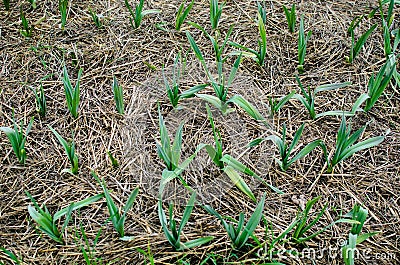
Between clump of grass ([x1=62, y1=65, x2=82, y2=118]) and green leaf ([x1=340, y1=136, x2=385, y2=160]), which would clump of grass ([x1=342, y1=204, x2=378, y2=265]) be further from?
clump of grass ([x1=62, y1=65, x2=82, y2=118])

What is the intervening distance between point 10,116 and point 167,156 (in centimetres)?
83

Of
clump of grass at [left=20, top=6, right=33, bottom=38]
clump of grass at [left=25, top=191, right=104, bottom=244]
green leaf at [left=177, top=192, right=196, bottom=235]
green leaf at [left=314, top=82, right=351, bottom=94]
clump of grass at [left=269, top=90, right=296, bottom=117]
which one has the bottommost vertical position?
clump of grass at [left=25, top=191, right=104, bottom=244]

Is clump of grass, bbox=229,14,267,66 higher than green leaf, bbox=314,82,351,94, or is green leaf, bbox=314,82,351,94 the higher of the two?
clump of grass, bbox=229,14,267,66

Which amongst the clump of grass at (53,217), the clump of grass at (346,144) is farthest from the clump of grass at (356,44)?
A: the clump of grass at (53,217)

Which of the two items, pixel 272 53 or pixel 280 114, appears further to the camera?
pixel 272 53

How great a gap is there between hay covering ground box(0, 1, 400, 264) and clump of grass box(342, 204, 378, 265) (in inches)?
3.0

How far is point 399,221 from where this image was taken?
70.7 inches

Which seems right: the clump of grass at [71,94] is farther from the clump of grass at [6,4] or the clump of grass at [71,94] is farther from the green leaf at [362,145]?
the green leaf at [362,145]

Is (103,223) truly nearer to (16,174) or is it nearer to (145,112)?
(16,174)

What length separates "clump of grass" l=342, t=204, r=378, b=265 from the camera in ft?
5.15

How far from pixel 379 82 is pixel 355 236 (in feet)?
2.54

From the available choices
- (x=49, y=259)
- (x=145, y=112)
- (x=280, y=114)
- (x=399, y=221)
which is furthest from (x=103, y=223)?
(x=399, y=221)

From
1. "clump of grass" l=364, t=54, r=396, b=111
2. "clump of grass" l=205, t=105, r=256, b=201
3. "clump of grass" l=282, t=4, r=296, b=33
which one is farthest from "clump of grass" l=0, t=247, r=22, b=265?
"clump of grass" l=282, t=4, r=296, b=33

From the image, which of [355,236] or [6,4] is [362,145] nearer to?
[355,236]
